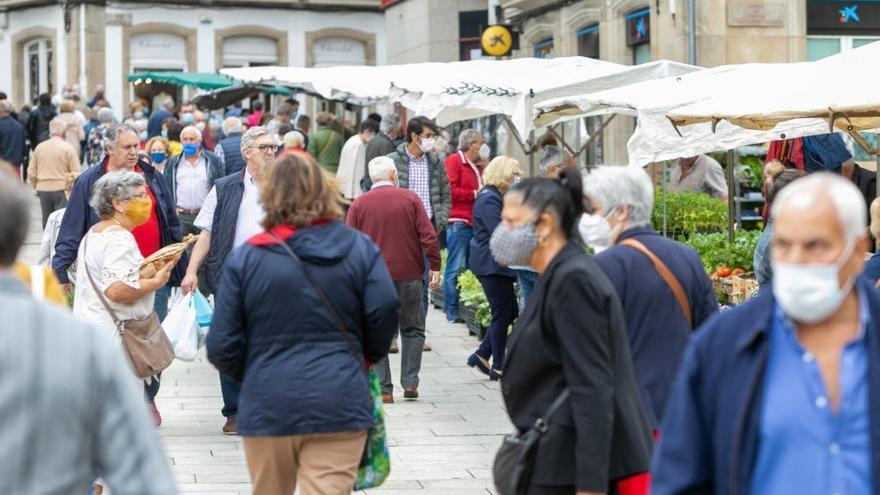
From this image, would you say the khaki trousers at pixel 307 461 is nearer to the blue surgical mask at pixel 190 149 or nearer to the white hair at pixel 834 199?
the white hair at pixel 834 199

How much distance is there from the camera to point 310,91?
85.8ft

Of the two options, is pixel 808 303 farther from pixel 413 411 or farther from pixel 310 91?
pixel 310 91

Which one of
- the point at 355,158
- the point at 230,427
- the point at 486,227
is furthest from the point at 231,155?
the point at 230,427

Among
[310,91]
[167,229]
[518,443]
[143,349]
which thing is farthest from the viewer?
[310,91]

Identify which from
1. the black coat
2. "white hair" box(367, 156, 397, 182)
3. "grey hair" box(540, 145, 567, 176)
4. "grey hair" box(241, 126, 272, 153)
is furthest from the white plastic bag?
"grey hair" box(540, 145, 567, 176)

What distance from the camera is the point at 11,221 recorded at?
11.3 feet

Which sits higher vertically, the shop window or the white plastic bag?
the shop window

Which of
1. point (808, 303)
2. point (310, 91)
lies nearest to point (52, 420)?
point (808, 303)

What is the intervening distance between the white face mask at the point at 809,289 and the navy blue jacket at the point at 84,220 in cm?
666

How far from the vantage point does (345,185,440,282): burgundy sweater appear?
37.9ft

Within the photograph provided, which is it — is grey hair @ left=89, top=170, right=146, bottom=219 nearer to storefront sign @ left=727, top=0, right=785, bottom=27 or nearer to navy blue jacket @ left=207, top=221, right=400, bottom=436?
navy blue jacket @ left=207, top=221, right=400, bottom=436

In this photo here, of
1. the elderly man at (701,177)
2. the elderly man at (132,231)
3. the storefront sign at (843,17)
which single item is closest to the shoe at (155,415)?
the elderly man at (132,231)

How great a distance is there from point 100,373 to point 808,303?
1.43 meters

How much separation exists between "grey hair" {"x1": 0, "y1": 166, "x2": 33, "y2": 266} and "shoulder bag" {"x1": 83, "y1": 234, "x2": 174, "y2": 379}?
4.83m
